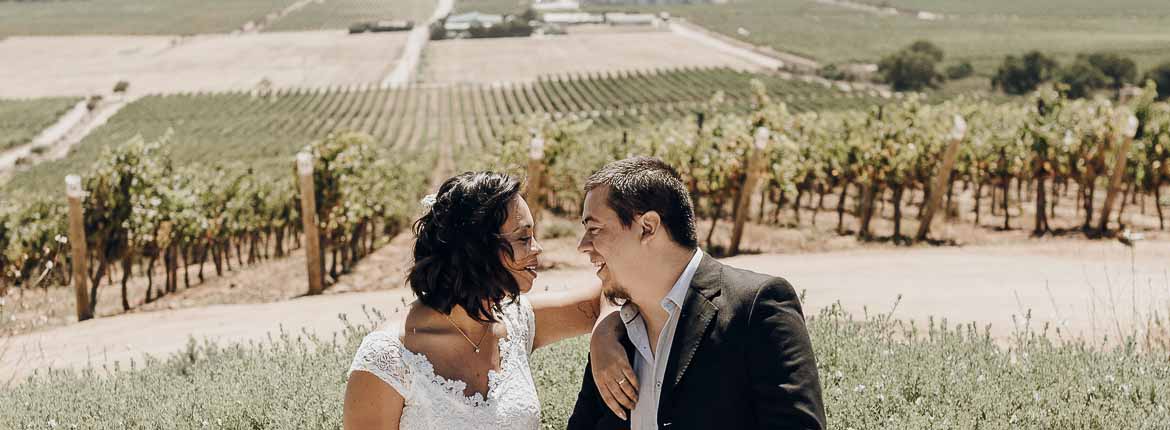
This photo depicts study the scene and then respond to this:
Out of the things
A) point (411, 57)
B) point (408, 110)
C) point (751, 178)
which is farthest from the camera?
point (411, 57)

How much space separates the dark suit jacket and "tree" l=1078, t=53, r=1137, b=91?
185 feet

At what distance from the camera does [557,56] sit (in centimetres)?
8094

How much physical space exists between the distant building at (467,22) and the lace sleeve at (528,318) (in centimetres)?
9520

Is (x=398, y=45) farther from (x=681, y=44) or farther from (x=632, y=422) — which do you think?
(x=632, y=422)

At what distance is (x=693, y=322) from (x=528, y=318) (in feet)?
2.67

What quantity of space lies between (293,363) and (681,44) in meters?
87.0

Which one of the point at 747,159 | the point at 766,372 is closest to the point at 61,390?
the point at 766,372

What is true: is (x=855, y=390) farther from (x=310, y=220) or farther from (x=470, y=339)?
(x=310, y=220)

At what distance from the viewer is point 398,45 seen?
90.2 meters

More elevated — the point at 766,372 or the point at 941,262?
the point at 766,372

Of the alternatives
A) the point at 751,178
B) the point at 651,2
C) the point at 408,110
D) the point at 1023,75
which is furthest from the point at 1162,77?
the point at 651,2

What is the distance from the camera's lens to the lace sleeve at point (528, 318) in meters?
2.79

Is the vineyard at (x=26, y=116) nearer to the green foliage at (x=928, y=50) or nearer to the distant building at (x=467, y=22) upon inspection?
the distant building at (x=467, y=22)

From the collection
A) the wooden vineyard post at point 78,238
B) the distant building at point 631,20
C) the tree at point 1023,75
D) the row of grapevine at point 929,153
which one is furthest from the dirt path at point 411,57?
the wooden vineyard post at point 78,238
